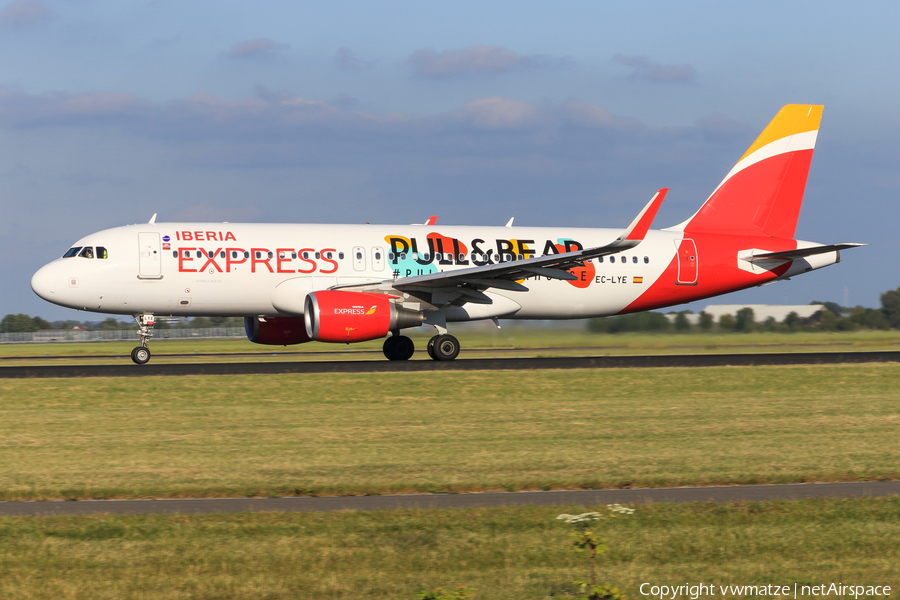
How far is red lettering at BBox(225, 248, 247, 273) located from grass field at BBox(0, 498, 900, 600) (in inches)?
675

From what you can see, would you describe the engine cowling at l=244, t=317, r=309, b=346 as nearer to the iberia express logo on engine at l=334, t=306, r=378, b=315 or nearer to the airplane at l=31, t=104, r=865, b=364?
the airplane at l=31, t=104, r=865, b=364

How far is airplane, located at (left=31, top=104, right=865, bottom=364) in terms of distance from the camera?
24.9m

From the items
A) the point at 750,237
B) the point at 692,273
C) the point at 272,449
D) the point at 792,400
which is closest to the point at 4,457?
the point at 272,449

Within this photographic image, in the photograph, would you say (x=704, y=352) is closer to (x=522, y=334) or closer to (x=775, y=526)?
(x=522, y=334)

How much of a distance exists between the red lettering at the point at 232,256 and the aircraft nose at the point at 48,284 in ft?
14.8

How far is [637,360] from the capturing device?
89.6 ft

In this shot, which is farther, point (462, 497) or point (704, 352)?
point (704, 352)

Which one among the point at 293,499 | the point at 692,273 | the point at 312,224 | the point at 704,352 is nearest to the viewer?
the point at 293,499

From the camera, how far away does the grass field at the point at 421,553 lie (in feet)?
23.0

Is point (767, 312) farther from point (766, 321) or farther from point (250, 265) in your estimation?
point (250, 265)

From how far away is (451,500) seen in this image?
984 cm

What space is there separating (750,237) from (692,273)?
8.68 feet

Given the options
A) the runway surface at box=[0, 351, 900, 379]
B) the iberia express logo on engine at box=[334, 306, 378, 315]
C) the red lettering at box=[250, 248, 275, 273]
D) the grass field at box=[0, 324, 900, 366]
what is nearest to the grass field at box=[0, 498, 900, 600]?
the runway surface at box=[0, 351, 900, 379]

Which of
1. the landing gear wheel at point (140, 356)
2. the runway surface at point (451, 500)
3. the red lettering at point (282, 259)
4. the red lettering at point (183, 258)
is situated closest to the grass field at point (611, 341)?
the landing gear wheel at point (140, 356)
